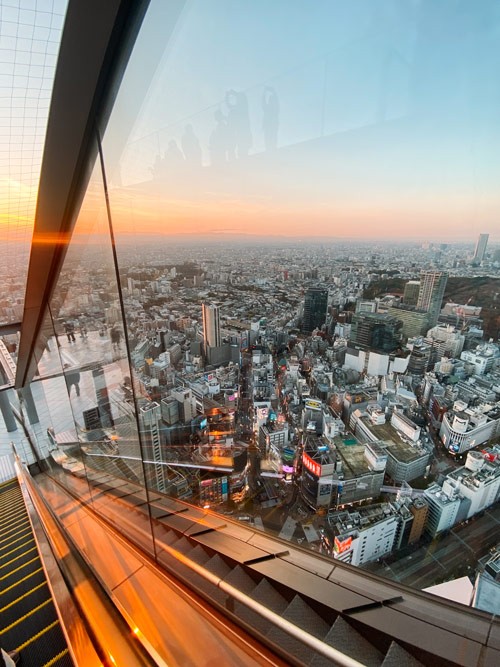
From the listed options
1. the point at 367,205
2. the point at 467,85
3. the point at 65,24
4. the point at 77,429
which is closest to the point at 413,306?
the point at 367,205

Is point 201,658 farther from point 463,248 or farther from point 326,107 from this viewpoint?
point 326,107

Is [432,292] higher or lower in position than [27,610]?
higher

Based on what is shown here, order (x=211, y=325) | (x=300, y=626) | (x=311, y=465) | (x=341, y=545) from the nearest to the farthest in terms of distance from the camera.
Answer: (x=300, y=626), (x=341, y=545), (x=311, y=465), (x=211, y=325)

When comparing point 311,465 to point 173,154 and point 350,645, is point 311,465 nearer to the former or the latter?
point 350,645

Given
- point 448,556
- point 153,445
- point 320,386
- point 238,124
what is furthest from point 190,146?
point 448,556

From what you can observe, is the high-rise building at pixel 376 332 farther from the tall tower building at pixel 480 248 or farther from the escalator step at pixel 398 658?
the escalator step at pixel 398 658

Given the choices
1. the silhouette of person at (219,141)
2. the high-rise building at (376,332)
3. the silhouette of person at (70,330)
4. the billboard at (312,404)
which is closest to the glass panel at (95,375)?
the silhouette of person at (70,330)

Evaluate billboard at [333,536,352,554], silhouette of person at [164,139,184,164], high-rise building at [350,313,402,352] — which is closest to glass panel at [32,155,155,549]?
silhouette of person at [164,139,184,164]
